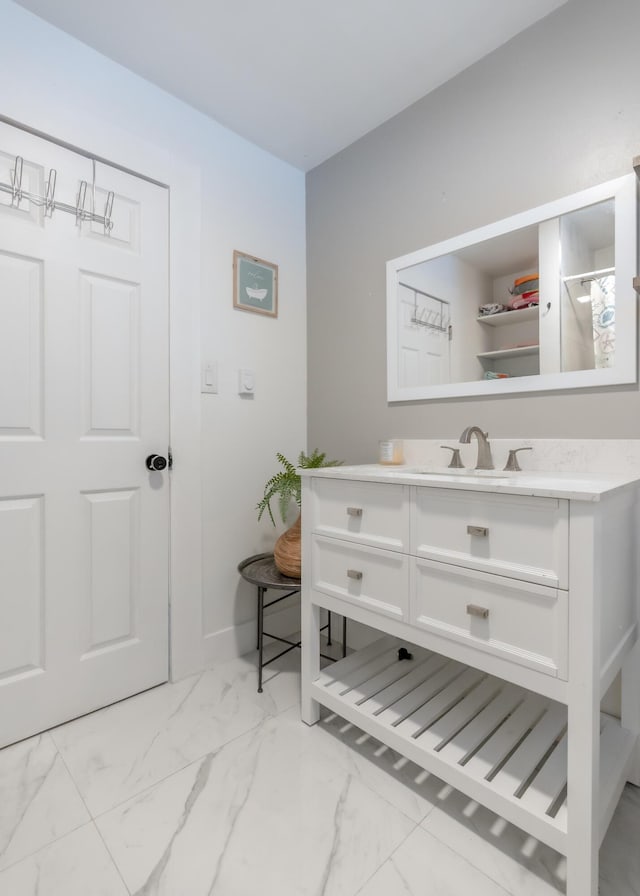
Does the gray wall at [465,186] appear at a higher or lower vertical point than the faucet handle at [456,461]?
higher

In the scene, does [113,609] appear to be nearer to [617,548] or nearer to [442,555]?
[442,555]

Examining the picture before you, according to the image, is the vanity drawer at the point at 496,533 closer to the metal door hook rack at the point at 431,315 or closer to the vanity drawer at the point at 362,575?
the vanity drawer at the point at 362,575

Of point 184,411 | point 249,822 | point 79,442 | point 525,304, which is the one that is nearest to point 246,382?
point 184,411

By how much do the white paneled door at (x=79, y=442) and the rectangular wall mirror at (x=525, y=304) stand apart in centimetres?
99

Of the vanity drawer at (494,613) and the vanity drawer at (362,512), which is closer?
the vanity drawer at (494,613)

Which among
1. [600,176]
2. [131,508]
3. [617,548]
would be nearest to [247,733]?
[131,508]

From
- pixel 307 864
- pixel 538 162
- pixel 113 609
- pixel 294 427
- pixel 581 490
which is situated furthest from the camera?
pixel 294 427

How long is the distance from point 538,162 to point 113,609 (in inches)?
82.0

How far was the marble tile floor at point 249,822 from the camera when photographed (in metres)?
0.96

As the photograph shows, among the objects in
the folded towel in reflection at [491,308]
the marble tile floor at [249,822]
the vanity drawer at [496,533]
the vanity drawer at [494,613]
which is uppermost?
the folded towel in reflection at [491,308]

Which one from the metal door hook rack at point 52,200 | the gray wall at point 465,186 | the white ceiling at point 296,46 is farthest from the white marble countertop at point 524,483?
the white ceiling at point 296,46

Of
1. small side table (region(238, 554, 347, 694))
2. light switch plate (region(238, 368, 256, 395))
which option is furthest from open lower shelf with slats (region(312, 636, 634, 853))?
light switch plate (region(238, 368, 256, 395))

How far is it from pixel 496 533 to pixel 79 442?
1.35 m

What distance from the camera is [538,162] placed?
1418mm
